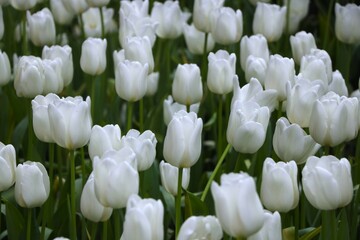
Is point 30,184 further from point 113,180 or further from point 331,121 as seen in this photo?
point 331,121

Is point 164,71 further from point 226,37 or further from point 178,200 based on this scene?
point 178,200

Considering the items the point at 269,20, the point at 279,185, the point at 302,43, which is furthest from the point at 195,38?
the point at 279,185

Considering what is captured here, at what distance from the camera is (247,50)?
2.34m

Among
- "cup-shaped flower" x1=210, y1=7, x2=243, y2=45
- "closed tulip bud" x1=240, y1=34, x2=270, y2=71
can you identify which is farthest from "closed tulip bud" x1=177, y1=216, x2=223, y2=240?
"cup-shaped flower" x1=210, y1=7, x2=243, y2=45

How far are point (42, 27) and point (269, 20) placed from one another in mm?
749

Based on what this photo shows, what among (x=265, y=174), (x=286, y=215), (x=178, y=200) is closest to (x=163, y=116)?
(x=286, y=215)

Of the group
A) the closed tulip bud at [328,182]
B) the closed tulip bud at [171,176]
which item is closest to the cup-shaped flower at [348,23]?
the closed tulip bud at [171,176]

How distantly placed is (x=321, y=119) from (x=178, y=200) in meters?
0.35

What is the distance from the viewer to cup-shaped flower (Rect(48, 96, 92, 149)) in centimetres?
168

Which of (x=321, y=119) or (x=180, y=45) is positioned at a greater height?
(x=321, y=119)

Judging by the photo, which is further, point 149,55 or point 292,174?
point 149,55

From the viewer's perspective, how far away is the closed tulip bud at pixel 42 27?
8.50 ft

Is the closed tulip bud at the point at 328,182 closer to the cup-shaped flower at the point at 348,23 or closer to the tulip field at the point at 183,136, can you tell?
the tulip field at the point at 183,136

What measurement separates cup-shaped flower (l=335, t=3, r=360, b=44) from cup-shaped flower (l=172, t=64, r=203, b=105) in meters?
0.66
